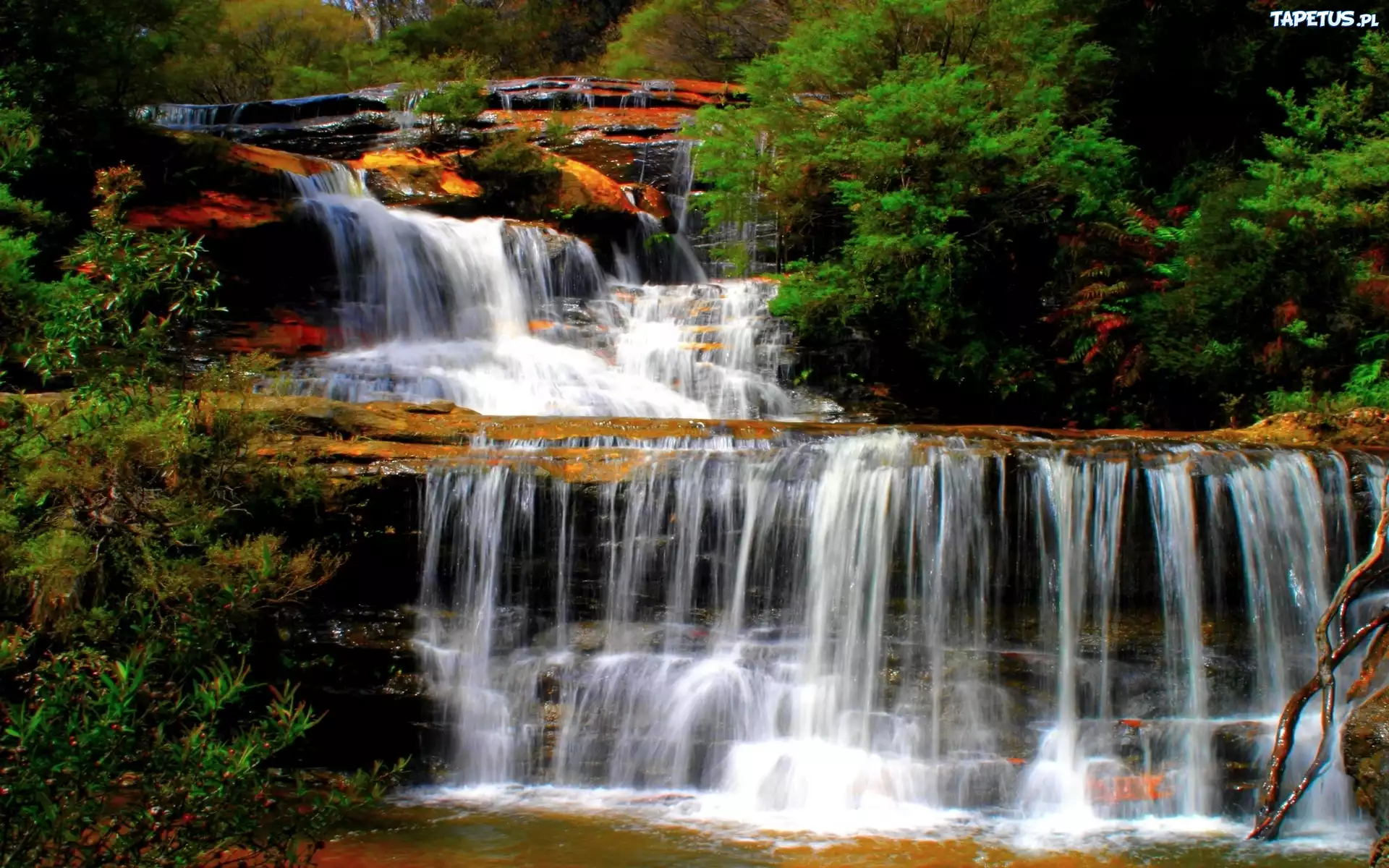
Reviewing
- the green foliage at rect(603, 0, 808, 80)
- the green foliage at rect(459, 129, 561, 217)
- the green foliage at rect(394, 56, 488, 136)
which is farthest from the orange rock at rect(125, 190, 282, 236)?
the green foliage at rect(603, 0, 808, 80)

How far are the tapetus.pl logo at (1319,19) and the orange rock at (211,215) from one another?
1422 centimetres

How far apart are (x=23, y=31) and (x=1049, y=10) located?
1349 cm

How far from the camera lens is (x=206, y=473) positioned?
6.88 meters

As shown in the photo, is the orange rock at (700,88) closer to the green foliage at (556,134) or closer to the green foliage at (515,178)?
the green foliage at (556,134)

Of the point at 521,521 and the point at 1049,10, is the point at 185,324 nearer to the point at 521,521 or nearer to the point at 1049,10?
the point at 521,521

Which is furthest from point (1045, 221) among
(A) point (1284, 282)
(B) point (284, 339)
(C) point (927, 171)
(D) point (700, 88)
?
(D) point (700, 88)

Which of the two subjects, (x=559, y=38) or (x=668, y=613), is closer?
(x=668, y=613)

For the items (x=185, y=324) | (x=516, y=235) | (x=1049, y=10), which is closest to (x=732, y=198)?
(x=516, y=235)

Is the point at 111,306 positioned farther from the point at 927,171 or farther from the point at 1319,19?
the point at 1319,19

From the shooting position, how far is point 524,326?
14.1 meters

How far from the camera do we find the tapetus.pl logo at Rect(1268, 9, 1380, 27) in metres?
13.4

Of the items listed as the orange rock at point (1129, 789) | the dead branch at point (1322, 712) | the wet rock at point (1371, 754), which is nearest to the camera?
the wet rock at point (1371, 754)

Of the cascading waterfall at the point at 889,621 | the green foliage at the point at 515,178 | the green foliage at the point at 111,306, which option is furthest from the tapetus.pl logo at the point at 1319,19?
the green foliage at the point at 111,306

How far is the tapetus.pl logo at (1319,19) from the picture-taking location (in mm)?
13352
